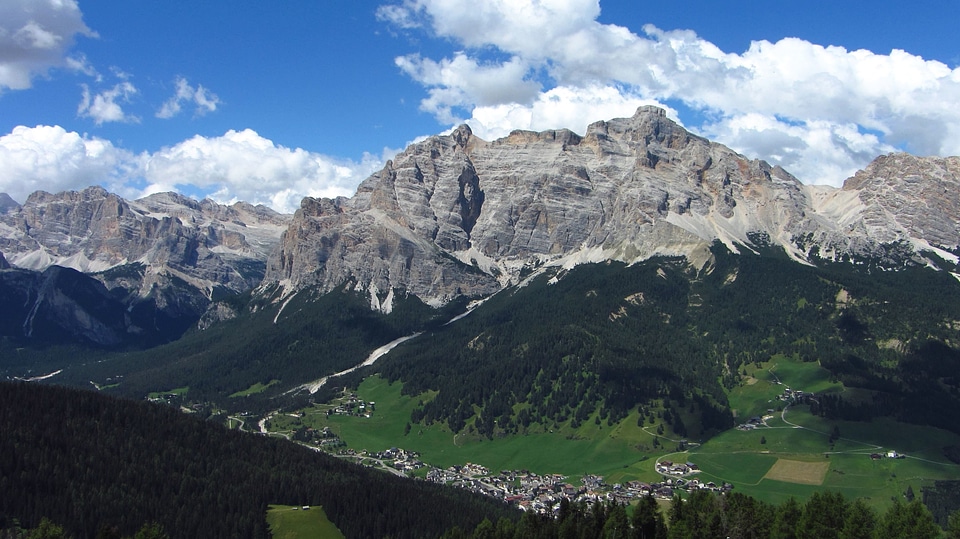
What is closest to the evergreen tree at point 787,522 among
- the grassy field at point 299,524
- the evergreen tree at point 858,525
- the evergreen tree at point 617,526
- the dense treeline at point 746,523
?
the dense treeline at point 746,523

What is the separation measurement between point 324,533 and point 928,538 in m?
108

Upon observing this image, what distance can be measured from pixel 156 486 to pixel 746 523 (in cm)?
11833

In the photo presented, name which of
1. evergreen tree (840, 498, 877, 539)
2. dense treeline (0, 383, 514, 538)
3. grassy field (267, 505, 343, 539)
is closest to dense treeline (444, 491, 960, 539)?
evergreen tree (840, 498, 877, 539)

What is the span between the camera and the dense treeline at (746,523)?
391 feet

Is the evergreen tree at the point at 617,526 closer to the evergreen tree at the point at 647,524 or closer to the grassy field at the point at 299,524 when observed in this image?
the evergreen tree at the point at 647,524

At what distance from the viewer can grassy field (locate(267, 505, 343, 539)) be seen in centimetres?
16762

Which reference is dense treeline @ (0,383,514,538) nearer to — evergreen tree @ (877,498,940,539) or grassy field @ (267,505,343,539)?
grassy field @ (267,505,343,539)

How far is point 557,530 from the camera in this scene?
453ft

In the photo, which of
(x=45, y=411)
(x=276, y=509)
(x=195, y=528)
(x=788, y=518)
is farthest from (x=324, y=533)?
(x=788, y=518)

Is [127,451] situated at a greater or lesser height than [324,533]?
greater

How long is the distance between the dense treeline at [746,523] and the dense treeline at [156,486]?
4665cm

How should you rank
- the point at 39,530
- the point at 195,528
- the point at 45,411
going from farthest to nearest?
the point at 45,411, the point at 195,528, the point at 39,530

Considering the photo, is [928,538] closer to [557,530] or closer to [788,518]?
[788,518]

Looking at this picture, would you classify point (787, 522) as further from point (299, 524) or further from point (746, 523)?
point (299, 524)
